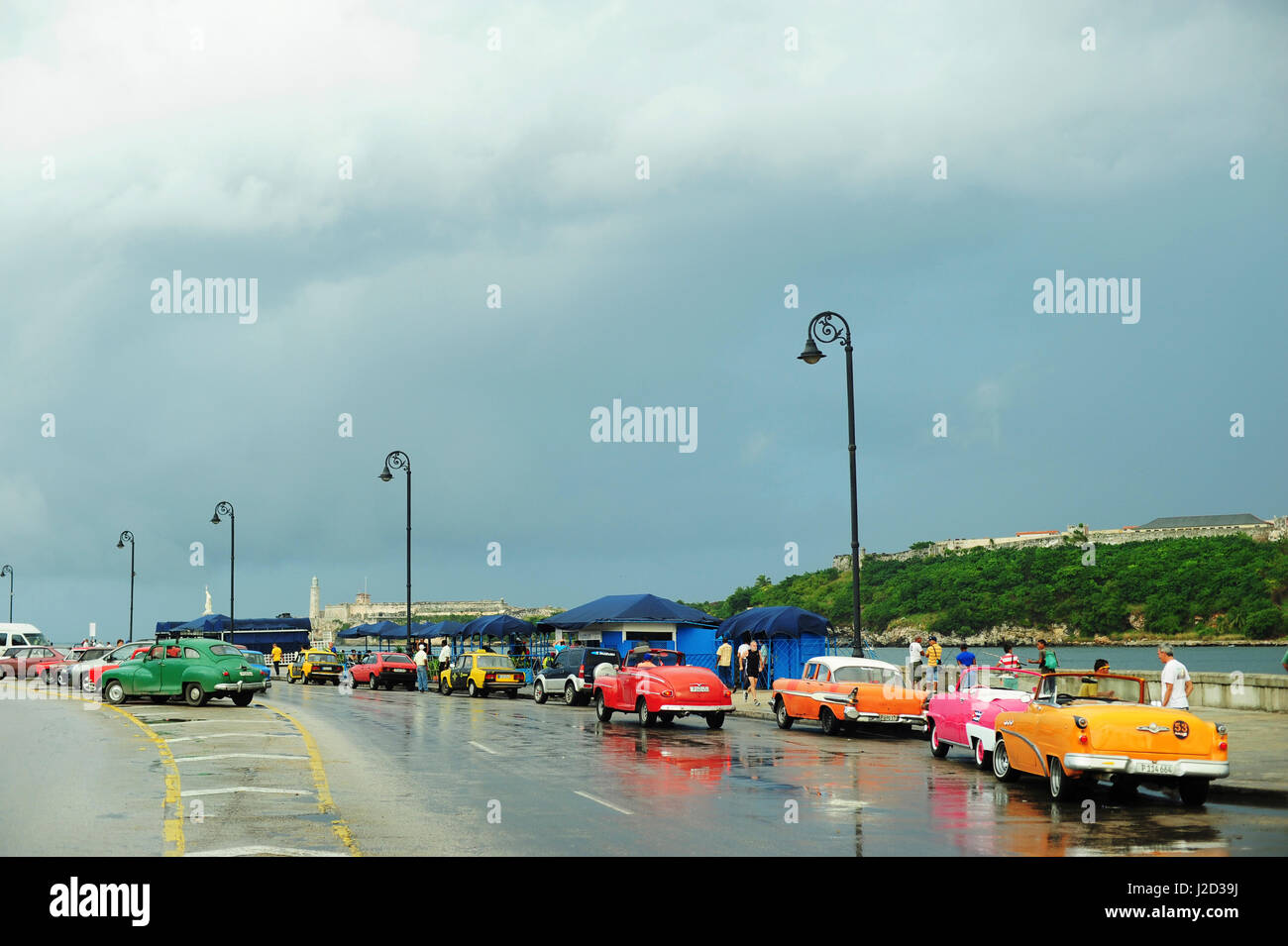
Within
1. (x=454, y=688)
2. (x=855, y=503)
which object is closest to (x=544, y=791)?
(x=855, y=503)

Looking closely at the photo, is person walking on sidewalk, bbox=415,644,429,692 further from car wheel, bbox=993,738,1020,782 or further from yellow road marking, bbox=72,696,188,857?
car wheel, bbox=993,738,1020,782

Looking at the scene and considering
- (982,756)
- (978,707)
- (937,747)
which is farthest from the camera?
(937,747)

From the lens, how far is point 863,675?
82.3 ft

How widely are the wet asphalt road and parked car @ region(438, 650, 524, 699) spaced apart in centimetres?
1799

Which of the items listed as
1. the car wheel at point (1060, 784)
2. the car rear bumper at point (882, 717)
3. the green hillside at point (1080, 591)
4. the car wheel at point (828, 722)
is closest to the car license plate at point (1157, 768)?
the car wheel at point (1060, 784)

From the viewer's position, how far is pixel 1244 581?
436 ft

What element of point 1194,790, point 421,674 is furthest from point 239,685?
point 1194,790

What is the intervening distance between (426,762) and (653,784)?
13.7 ft

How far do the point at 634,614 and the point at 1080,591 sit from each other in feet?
360

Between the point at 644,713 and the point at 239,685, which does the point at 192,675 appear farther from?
the point at 644,713

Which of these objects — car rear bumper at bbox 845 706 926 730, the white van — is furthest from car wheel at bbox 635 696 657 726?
the white van

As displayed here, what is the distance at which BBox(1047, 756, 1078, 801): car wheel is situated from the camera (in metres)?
14.4

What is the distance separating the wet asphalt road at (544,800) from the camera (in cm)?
1082
